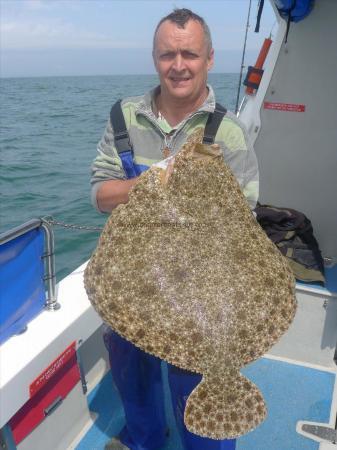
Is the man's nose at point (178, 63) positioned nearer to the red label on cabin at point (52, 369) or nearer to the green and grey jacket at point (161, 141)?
the green and grey jacket at point (161, 141)

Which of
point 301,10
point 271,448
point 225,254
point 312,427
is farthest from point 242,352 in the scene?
point 301,10

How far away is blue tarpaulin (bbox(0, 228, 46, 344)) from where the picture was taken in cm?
250

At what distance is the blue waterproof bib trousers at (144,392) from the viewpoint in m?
2.53

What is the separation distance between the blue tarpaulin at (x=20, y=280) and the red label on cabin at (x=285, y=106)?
354 centimetres

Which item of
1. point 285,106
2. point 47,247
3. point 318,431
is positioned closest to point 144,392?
point 47,247

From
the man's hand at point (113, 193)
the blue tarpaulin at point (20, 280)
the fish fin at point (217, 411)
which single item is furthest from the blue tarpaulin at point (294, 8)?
the fish fin at point (217, 411)

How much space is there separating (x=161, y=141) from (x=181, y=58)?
0.47 meters

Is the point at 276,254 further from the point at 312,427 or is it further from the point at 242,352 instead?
the point at 312,427

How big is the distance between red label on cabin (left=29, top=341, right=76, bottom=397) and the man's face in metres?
1.75

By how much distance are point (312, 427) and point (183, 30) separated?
10.1ft

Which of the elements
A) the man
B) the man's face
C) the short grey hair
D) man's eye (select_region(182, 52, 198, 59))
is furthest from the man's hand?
the short grey hair

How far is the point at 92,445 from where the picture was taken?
337 centimetres

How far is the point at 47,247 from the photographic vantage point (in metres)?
2.76

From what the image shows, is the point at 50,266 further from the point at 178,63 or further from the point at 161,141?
the point at 178,63
